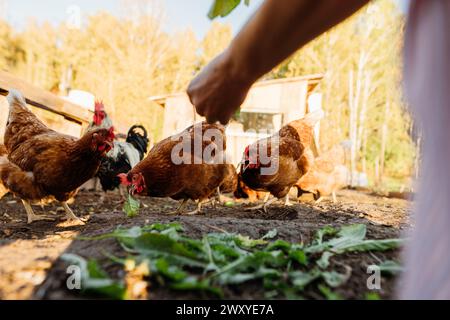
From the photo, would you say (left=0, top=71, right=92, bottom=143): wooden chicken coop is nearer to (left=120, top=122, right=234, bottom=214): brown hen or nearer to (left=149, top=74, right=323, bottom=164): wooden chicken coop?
(left=120, top=122, right=234, bottom=214): brown hen

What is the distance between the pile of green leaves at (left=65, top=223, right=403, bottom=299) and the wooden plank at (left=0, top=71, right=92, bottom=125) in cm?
339

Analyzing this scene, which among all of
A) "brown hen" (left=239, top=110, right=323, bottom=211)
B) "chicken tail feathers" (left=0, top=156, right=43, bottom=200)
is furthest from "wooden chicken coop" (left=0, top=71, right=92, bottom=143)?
"brown hen" (left=239, top=110, right=323, bottom=211)

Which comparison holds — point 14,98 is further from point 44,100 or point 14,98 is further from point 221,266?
Result: point 221,266

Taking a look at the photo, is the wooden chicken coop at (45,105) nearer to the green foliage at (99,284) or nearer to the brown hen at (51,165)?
the brown hen at (51,165)

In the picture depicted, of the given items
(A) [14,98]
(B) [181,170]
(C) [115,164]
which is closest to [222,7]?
(B) [181,170]

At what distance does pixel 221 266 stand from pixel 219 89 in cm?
64

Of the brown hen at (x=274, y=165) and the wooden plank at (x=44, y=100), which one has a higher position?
the wooden plank at (x=44, y=100)

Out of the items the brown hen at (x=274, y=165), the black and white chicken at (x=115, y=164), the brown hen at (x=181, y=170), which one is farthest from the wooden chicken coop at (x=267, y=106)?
the brown hen at (x=181, y=170)

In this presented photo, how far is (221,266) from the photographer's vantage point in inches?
42.5

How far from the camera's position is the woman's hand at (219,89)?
685 millimetres

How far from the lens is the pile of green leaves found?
3.12 feet

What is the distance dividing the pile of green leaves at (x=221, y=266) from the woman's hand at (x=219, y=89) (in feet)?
1.66
